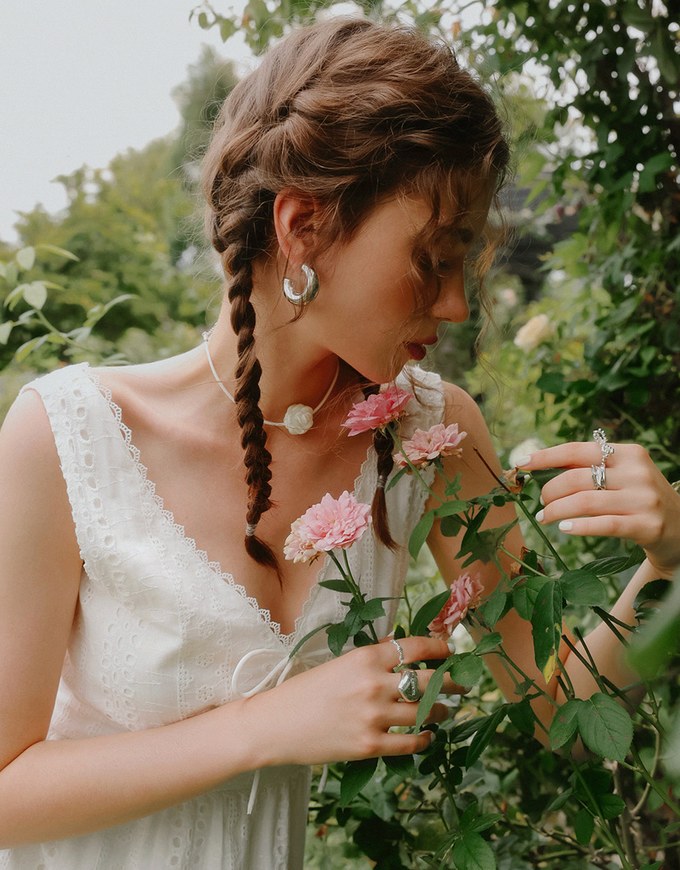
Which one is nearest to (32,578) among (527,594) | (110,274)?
(527,594)

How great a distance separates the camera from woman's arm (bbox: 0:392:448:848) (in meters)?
1.03

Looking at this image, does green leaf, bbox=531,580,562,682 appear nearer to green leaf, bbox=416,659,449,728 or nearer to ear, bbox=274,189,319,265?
green leaf, bbox=416,659,449,728

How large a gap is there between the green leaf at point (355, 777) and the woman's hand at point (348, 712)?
0.01 metres

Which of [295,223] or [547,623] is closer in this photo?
[547,623]

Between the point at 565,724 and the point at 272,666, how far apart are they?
0.53m

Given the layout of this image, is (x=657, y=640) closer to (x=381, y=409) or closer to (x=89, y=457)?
(x=381, y=409)

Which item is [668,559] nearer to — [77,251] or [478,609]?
[478,609]

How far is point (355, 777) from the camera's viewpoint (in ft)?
3.11

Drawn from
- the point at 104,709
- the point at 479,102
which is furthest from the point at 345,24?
the point at 104,709

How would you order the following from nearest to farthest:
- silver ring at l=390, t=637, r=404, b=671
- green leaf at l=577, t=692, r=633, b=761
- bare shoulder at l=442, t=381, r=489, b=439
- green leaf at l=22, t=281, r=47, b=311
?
green leaf at l=577, t=692, r=633, b=761 → silver ring at l=390, t=637, r=404, b=671 → bare shoulder at l=442, t=381, r=489, b=439 → green leaf at l=22, t=281, r=47, b=311

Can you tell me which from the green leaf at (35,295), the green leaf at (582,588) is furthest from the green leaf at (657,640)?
the green leaf at (35,295)

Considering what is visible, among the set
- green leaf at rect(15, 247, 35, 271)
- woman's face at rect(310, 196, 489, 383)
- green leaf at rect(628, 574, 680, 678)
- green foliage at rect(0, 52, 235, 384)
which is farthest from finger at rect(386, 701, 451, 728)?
green foliage at rect(0, 52, 235, 384)

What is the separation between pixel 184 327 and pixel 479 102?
10.4ft

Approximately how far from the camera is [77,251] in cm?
407
